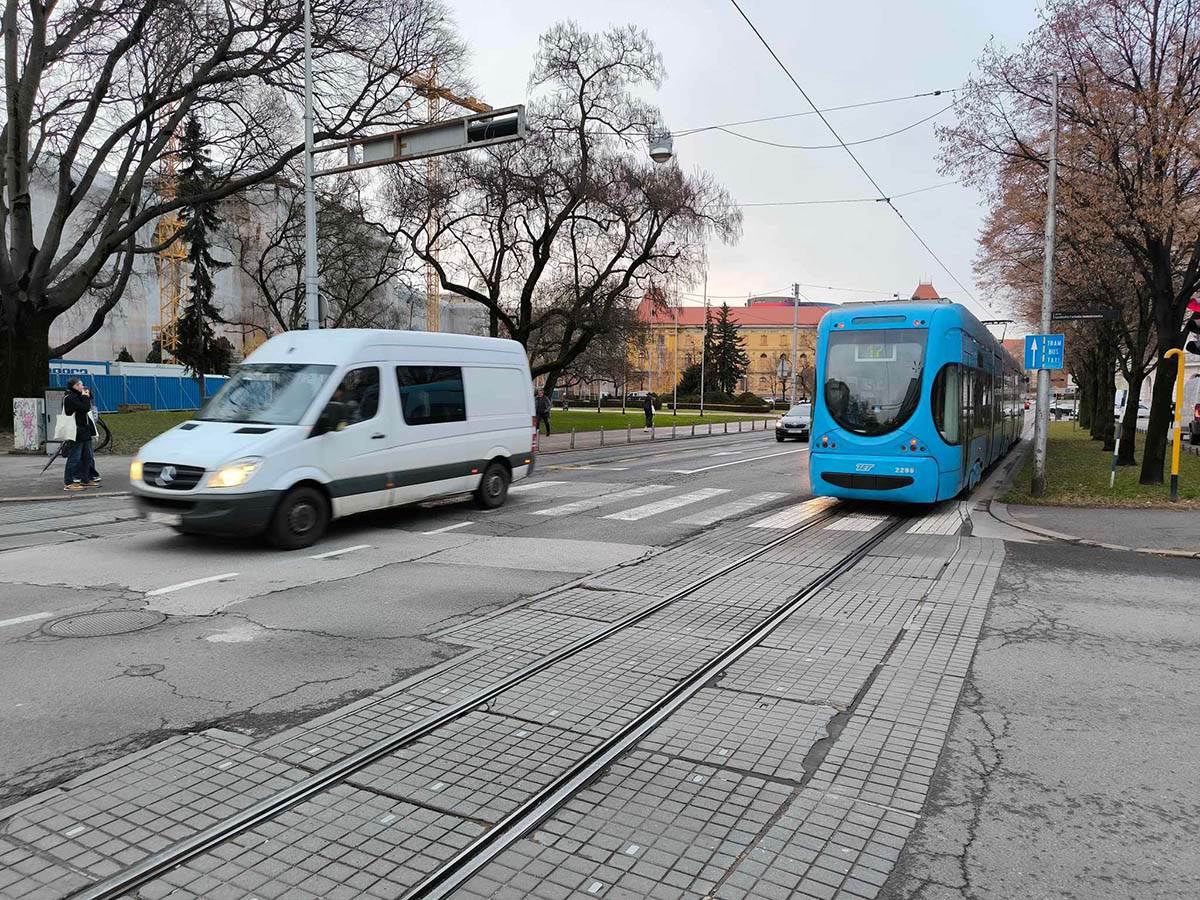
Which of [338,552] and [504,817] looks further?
[338,552]

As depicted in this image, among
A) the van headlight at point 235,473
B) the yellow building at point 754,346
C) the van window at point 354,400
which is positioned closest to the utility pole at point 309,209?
the van window at point 354,400

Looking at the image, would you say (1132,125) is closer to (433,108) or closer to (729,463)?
(729,463)

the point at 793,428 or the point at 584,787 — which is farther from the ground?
the point at 793,428

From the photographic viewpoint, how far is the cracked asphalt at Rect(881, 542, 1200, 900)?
3.24 metres

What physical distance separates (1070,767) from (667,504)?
378 inches

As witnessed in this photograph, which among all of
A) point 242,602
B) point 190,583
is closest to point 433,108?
point 190,583

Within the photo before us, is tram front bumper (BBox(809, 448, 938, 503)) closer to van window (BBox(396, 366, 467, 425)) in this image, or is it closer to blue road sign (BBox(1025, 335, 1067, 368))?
blue road sign (BBox(1025, 335, 1067, 368))

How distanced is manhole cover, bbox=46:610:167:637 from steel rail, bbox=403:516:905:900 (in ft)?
12.9

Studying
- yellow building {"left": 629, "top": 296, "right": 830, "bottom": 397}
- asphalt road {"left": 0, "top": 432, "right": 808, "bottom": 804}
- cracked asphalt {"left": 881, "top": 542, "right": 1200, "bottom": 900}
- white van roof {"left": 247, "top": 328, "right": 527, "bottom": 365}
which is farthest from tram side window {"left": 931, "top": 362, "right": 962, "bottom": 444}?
yellow building {"left": 629, "top": 296, "right": 830, "bottom": 397}

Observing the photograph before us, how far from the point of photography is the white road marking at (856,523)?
1169 centimetres

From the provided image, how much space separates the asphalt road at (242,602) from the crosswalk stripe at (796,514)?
1.94 feet

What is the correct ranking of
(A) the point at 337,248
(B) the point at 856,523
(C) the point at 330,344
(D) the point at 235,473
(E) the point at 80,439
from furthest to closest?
(A) the point at 337,248 → (E) the point at 80,439 → (B) the point at 856,523 → (C) the point at 330,344 → (D) the point at 235,473

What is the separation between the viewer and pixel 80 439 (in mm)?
14195

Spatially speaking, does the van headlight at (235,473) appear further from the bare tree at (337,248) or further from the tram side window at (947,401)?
the bare tree at (337,248)
